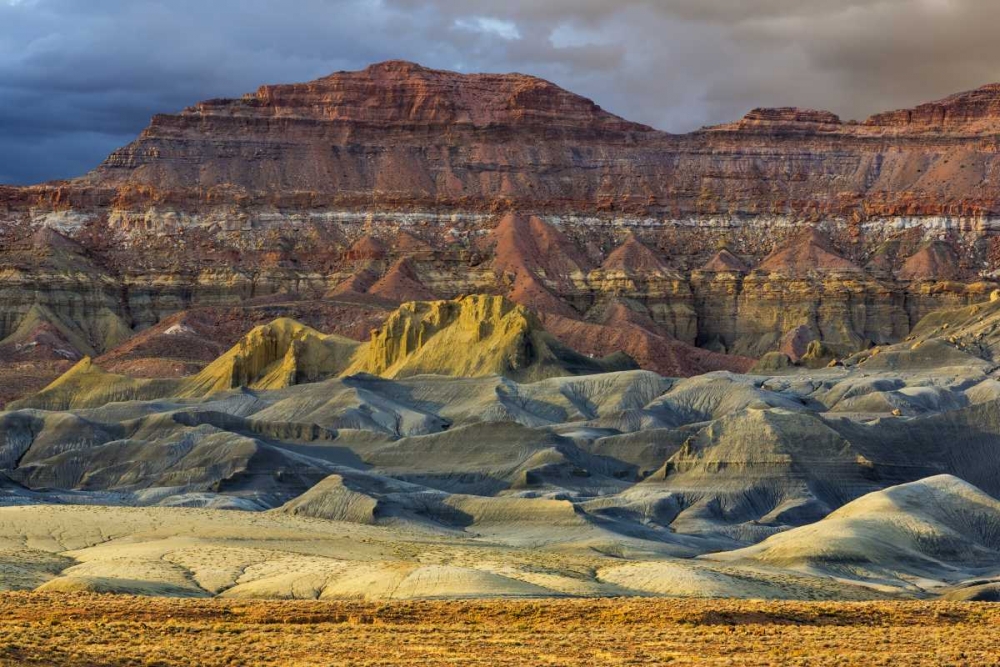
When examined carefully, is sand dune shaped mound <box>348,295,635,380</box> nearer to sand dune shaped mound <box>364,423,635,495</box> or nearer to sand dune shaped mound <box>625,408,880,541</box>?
sand dune shaped mound <box>364,423,635,495</box>

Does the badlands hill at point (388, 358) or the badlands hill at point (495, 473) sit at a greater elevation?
the badlands hill at point (388, 358)

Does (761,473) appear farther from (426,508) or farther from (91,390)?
(91,390)

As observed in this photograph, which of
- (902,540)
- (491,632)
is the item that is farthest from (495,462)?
(491,632)

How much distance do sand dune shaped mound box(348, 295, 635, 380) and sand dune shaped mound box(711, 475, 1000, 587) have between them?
6994cm

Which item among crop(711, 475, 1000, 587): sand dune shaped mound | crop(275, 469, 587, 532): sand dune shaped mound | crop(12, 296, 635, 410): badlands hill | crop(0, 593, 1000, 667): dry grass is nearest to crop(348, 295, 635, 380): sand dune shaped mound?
crop(12, 296, 635, 410): badlands hill

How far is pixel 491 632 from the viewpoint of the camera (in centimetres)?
5266

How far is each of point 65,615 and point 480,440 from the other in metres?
81.8

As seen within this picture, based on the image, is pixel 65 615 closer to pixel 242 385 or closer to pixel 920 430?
pixel 920 430

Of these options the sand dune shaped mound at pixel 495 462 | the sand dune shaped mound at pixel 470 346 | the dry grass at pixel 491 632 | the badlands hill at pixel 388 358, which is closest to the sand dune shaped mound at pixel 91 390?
the badlands hill at pixel 388 358

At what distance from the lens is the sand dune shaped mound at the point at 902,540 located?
8906 centimetres

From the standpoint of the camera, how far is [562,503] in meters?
104

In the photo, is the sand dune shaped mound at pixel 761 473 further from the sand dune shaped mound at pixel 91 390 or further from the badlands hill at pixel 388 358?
the sand dune shaped mound at pixel 91 390

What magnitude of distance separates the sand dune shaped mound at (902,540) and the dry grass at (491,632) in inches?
970

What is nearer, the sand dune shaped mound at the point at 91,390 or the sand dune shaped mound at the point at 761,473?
the sand dune shaped mound at the point at 761,473
